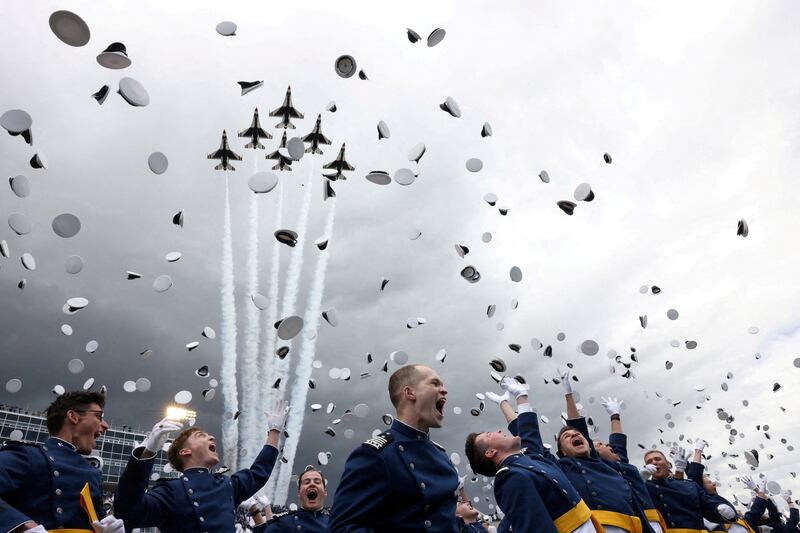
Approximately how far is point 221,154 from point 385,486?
40859 mm

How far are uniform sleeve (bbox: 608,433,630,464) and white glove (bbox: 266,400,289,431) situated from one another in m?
6.68

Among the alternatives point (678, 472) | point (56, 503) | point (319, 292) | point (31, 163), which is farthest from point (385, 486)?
point (319, 292)

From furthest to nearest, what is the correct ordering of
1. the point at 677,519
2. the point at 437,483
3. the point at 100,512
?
the point at 677,519, the point at 100,512, the point at 437,483

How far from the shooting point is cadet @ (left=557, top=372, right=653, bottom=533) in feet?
27.4

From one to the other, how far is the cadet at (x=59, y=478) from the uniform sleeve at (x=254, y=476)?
6.81ft

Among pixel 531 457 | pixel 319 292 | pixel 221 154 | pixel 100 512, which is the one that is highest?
pixel 221 154

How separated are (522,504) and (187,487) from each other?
4.58 m

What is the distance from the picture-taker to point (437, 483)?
4320mm

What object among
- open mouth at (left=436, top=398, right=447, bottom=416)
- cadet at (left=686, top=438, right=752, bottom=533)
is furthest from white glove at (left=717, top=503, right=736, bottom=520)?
open mouth at (left=436, top=398, right=447, bottom=416)

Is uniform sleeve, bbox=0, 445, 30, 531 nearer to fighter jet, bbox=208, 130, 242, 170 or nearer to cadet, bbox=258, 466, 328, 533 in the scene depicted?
cadet, bbox=258, 466, 328, 533

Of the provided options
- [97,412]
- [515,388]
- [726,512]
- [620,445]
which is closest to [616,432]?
[620,445]

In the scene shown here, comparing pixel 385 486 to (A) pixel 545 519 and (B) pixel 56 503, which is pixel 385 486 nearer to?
(A) pixel 545 519

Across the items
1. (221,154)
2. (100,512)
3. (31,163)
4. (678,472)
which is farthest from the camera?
(221,154)

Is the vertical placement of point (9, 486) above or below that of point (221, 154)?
below
